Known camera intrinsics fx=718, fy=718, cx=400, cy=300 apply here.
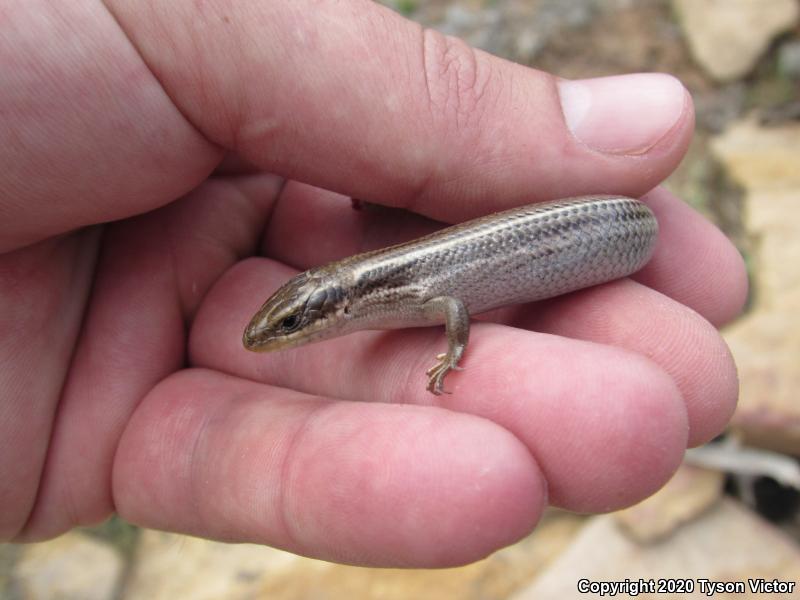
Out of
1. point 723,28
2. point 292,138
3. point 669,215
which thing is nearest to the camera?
point 292,138

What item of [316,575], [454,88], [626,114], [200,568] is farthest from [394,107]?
[200,568]

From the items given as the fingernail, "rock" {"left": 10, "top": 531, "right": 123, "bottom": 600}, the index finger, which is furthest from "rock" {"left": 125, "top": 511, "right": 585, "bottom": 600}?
the fingernail

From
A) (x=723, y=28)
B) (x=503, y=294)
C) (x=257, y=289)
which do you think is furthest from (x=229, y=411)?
(x=723, y=28)

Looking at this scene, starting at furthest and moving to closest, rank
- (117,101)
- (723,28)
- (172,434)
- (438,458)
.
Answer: (723,28) → (172,434) → (117,101) → (438,458)

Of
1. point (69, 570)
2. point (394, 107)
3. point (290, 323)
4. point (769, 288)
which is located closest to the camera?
point (394, 107)

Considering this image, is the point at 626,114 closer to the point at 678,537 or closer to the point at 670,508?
the point at 670,508

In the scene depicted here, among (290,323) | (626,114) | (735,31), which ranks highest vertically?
(626,114)

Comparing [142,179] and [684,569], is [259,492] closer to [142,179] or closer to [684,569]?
[142,179]
